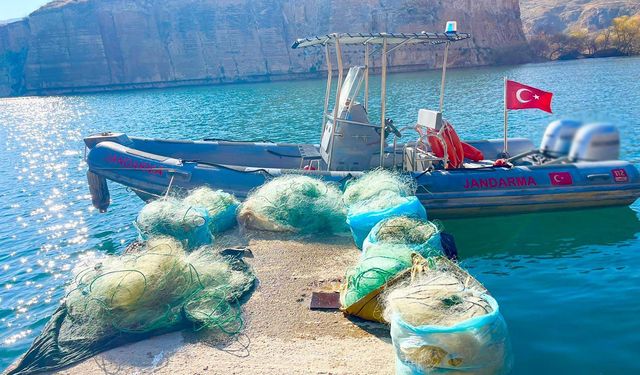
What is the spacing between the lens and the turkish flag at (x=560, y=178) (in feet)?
30.6

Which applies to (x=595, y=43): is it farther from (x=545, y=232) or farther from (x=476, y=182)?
(x=476, y=182)

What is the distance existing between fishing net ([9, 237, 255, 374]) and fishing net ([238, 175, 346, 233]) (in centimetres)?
242

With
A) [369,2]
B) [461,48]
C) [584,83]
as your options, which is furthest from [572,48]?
[584,83]

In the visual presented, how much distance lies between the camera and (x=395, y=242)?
5887 millimetres

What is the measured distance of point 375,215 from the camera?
22.5 ft

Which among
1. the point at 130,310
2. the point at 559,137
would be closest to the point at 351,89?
the point at 130,310

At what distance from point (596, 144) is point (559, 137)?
0.19m

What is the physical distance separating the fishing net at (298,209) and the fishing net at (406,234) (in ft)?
5.54

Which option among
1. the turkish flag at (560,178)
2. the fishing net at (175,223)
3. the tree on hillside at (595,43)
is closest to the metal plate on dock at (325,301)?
the fishing net at (175,223)

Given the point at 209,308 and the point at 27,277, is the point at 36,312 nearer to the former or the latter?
the point at 27,277

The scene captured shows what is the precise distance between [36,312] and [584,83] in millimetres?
30777

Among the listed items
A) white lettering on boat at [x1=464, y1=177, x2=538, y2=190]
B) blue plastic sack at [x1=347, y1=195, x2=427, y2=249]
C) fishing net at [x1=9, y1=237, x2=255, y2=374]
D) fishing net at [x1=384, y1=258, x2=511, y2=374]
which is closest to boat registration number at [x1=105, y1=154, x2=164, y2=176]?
fishing net at [x1=9, y1=237, x2=255, y2=374]

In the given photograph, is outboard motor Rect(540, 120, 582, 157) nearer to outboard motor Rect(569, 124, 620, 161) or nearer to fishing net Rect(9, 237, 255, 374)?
outboard motor Rect(569, 124, 620, 161)

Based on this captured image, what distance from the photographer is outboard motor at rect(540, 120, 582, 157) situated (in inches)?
86.9
